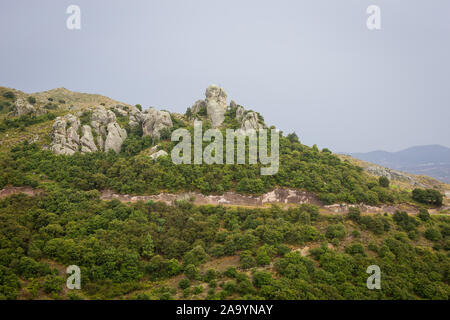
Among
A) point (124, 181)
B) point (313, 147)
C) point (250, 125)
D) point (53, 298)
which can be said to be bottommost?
point (53, 298)

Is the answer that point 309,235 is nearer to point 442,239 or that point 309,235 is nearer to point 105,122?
point 442,239

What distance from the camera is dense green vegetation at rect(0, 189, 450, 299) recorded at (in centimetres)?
2775

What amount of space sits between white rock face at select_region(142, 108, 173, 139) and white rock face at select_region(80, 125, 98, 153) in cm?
1236

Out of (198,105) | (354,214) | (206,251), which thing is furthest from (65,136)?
(354,214)

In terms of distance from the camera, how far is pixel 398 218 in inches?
1612

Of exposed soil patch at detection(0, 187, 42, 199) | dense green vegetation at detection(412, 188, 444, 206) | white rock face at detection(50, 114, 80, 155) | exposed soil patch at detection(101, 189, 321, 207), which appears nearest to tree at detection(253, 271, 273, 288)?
exposed soil patch at detection(101, 189, 321, 207)

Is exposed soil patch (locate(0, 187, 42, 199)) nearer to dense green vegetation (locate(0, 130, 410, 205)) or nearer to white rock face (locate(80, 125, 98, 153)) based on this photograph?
dense green vegetation (locate(0, 130, 410, 205))

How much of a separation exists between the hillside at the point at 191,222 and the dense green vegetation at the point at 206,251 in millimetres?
163
